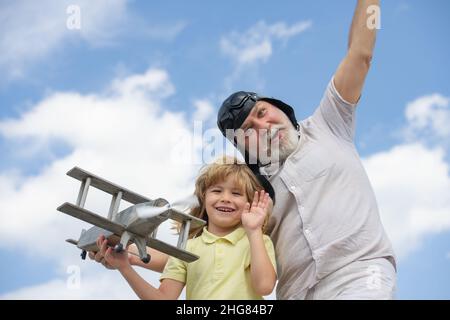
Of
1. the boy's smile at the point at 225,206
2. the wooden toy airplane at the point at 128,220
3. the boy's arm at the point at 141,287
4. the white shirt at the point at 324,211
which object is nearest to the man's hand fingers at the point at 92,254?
the wooden toy airplane at the point at 128,220

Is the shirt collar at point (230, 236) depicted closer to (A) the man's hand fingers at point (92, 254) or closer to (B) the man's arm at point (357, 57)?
(A) the man's hand fingers at point (92, 254)

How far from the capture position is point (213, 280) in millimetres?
4359

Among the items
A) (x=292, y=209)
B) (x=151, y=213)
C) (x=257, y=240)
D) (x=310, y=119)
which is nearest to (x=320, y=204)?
(x=292, y=209)

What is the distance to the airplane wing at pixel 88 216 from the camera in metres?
4.10

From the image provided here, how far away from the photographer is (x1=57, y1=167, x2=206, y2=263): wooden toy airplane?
13.3 feet

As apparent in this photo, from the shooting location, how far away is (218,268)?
14.5 ft

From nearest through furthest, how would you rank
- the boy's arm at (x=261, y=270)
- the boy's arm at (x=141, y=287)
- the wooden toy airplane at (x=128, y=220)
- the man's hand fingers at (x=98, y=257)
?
1. the wooden toy airplane at (x=128, y=220)
2. the boy's arm at (x=261, y=270)
3. the boy's arm at (x=141, y=287)
4. the man's hand fingers at (x=98, y=257)

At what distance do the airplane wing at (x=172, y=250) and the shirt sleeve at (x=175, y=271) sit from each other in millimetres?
296

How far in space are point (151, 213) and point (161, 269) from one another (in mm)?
1111

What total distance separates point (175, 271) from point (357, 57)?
1.94m

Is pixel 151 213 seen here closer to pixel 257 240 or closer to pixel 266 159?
pixel 257 240

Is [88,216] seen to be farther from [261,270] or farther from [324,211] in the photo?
[324,211]

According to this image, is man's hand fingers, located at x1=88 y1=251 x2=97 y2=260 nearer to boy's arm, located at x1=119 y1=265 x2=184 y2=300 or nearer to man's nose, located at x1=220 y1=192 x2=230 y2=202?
boy's arm, located at x1=119 y1=265 x2=184 y2=300
